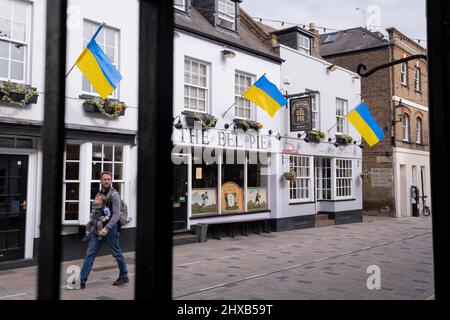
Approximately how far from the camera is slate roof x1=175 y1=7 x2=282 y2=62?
12586mm

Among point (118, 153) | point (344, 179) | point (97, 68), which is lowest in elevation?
point (344, 179)

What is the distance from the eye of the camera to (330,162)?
18.4 metres

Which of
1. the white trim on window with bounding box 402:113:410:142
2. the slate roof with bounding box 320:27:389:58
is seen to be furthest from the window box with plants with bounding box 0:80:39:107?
the white trim on window with bounding box 402:113:410:142

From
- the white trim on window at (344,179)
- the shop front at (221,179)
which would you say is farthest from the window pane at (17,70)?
the white trim on window at (344,179)

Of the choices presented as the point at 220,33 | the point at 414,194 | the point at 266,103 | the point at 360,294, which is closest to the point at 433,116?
the point at 360,294

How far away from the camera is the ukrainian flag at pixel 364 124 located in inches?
535

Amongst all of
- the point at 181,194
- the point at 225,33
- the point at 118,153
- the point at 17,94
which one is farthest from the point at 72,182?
the point at 225,33

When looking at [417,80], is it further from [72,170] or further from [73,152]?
[72,170]

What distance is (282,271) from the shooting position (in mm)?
8133

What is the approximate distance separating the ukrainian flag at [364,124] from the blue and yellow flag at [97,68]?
826 cm

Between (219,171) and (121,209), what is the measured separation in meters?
6.47

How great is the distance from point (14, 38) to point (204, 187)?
6426 millimetres

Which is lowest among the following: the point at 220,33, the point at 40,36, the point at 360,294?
the point at 360,294

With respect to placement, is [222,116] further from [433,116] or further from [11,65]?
[433,116]
